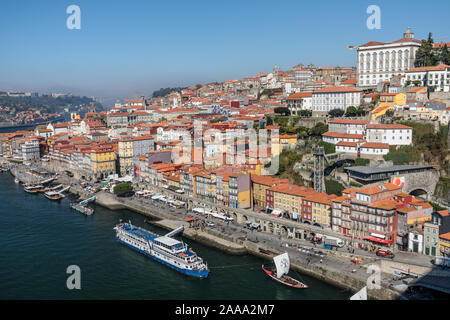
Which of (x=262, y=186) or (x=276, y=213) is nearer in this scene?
(x=276, y=213)

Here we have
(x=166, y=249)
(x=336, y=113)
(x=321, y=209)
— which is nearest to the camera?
(x=166, y=249)

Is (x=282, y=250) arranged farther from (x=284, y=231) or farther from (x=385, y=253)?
(x=385, y=253)

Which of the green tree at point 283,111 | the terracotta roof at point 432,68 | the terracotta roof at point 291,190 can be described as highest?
the terracotta roof at point 432,68

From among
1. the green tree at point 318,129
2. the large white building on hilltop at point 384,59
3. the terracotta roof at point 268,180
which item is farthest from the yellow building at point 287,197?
the large white building on hilltop at point 384,59

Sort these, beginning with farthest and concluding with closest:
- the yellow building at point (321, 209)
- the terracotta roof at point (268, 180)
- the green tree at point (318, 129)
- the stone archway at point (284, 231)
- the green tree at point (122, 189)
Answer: the green tree at point (122, 189)
the green tree at point (318, 129)
the terracotta roof at point (268, 180)
the stone archway at point (284, 231)
the yellow building at point (321, 209)

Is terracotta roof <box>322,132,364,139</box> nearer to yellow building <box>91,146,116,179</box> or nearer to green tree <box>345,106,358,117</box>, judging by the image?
green tree <box>345,106,358,117</box>

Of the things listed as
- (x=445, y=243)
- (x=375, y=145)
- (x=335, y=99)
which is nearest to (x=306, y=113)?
(x=335, y=99)

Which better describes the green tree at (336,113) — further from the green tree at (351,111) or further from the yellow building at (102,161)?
the yellow building at (102,161)

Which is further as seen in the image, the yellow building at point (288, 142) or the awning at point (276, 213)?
the yellow building at point (288, 142)
